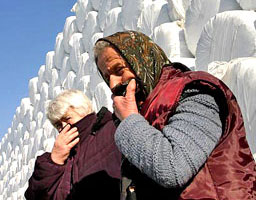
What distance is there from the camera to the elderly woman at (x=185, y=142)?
54 centimetres

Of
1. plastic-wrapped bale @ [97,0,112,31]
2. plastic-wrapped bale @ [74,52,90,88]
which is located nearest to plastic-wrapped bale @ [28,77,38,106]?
plastic-wrapped bale @ [74,52,90,88]

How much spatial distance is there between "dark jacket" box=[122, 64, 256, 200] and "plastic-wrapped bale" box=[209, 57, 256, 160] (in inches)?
12.8

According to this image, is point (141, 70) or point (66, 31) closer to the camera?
point (141, 70)

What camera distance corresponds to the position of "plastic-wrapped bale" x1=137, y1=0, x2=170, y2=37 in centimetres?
161

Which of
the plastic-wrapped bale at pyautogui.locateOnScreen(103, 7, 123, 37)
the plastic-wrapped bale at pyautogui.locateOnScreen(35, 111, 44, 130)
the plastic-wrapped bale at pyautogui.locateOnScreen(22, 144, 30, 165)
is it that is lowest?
the plastic-wrapped bale at pyautogui.locateOnScreen(22, 144, 30, 165)

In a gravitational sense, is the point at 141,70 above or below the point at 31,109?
above

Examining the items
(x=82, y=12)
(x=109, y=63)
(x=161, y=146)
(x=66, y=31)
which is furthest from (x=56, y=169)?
(x=66, y=31)

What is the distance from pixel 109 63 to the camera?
2.33ft

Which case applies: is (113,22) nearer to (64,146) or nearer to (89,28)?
(89,28)

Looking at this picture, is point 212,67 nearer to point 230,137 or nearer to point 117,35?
point 117,35

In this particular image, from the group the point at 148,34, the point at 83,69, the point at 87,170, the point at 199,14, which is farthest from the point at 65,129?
the point at 83,69

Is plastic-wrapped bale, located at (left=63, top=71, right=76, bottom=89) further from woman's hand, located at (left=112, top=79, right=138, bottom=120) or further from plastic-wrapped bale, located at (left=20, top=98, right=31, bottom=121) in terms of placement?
woman's hand, located at (left=112, top=79, right=138, bottom=120)

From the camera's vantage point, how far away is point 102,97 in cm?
208

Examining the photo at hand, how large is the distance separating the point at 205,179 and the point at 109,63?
25 centimetres
